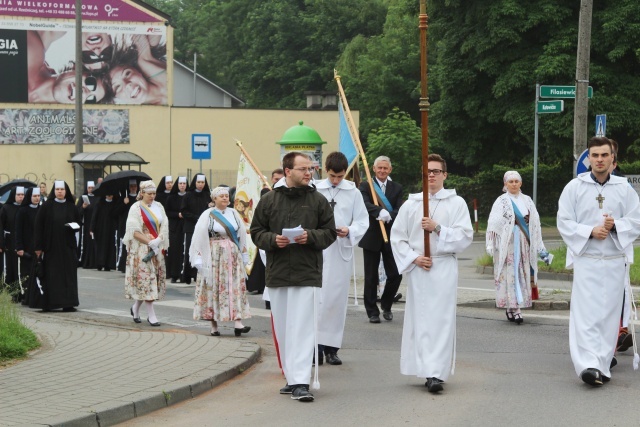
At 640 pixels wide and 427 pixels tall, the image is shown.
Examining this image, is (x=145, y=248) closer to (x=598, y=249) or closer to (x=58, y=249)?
(x=58, y=249)

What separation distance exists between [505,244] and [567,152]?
23.6 m

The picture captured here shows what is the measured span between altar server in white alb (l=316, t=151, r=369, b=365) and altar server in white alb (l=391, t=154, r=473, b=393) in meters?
1.20

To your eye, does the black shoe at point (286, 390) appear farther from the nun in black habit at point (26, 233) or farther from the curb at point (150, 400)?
the nun in black habit at point (26, 233)

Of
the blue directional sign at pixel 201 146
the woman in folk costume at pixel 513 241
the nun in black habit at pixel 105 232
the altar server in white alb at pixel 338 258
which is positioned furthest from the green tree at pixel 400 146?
the altar server in white alb at pixel 338 258

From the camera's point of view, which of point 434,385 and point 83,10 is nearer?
point 434,385

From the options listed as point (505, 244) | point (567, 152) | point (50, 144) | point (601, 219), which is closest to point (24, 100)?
point (50, 144)

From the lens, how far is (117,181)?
2355 cm

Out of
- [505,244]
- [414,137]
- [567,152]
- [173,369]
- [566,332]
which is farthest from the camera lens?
[414,137]

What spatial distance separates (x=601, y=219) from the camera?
994cm

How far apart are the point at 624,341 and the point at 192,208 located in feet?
37.7

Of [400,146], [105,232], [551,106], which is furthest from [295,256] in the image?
[400,146]

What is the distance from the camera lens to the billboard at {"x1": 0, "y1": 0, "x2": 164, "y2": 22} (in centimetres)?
4712

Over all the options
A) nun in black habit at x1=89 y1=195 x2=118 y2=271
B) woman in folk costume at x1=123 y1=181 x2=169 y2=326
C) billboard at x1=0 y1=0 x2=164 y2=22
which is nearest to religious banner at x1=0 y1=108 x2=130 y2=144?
billboard at x1=0 y1=0 x2=164 y2=22

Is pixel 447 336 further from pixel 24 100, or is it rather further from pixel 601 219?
pixel 24 100
